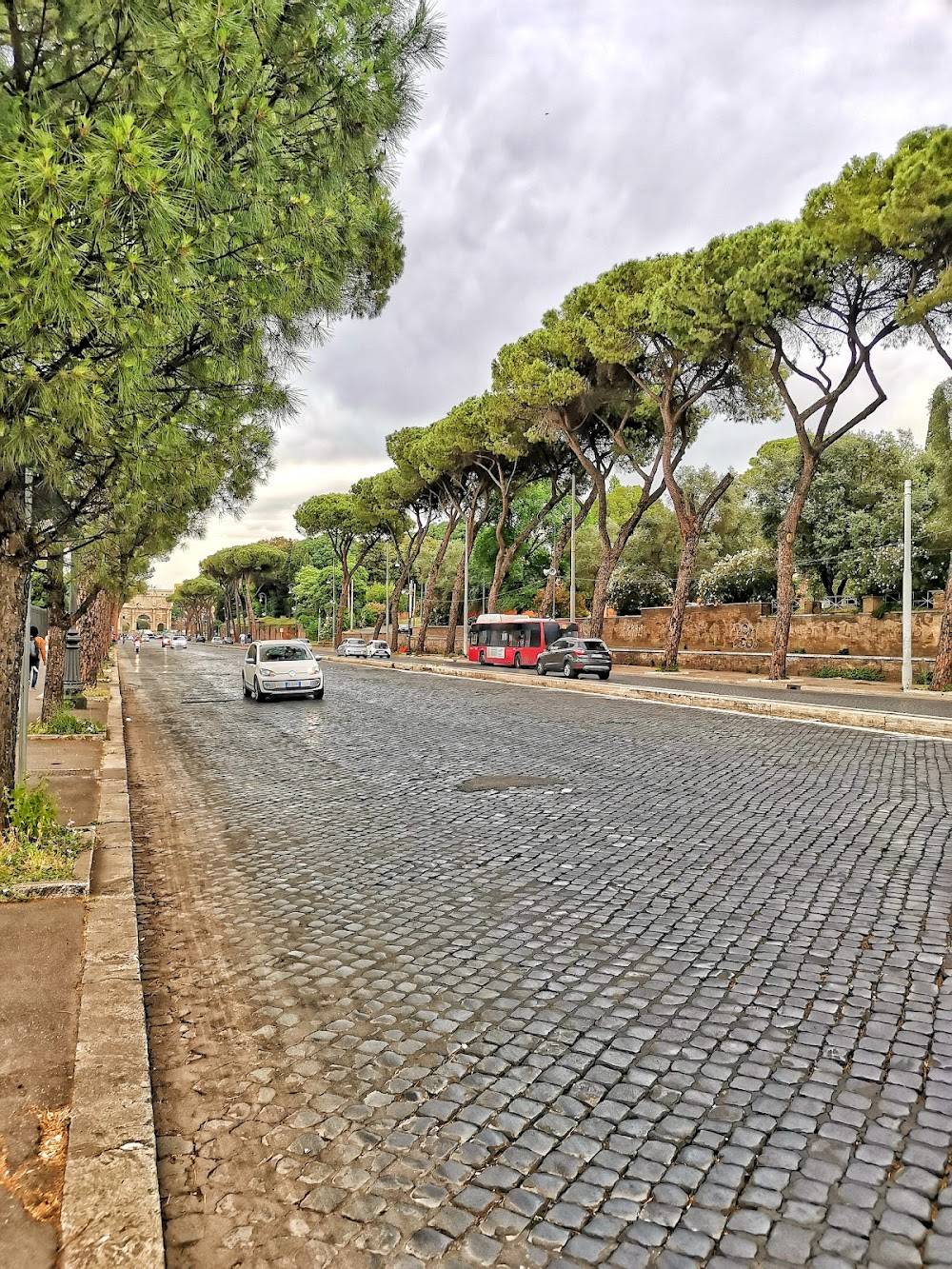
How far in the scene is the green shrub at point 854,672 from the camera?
27.3 meters

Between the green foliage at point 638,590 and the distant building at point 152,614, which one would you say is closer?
the green foliage at point 638,590

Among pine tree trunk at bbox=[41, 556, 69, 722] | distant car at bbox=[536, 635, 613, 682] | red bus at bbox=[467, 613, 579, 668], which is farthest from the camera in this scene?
red bus at bbox=[467, 613, 579, 668]

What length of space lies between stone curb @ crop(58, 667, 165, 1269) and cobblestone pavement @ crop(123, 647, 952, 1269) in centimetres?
10

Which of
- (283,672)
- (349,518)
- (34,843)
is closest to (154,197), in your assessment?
(34,843)

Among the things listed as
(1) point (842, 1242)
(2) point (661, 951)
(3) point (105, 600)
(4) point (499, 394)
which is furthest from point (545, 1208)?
(4) point (499, 394)

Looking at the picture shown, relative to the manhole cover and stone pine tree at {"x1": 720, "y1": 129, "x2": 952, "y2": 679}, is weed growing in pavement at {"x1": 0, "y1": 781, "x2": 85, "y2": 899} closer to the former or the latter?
the manhole cover

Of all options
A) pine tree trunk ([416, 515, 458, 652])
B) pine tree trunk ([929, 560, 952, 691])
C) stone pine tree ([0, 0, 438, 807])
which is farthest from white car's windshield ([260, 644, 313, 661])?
pine tree trunk ([416, 515, 458, 652])

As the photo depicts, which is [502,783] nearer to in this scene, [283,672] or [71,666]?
[71,666]

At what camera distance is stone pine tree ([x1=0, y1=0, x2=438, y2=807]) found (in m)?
3.26

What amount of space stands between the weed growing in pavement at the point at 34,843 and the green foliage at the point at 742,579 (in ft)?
113

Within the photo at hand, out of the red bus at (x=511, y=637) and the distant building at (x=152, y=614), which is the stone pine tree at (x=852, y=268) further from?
the distant building at (x=152, y=614)

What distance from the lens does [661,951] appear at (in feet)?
13.7

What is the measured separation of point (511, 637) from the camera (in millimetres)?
38188

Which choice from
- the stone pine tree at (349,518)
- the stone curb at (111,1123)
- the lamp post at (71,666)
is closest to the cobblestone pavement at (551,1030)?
the stone curb at (111,1123)
